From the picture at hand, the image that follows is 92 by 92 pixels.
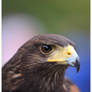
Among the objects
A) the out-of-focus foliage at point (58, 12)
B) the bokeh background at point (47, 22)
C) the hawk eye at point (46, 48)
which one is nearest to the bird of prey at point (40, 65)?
the hawk eye at point (46, 48)

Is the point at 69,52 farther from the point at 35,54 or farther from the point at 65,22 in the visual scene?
the point at 65,22

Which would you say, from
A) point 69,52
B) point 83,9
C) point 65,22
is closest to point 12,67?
point 69,52

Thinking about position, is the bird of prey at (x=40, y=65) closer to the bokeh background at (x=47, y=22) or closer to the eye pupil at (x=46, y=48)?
the eye pupil at (x=46, y=48)

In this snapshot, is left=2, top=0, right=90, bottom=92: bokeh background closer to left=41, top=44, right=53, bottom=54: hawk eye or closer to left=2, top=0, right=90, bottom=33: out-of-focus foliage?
left=2, top=0, right=90, bottom=33: out-of-focus foliage

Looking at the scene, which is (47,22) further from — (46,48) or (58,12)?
(46,48)

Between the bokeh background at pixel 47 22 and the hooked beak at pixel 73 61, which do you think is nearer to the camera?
the hooked beak at pixel 73 61

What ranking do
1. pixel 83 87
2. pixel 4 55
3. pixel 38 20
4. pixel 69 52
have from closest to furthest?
pixel 69 52 → pixel 4 55 → pixel 38 20 → pixel 83 87

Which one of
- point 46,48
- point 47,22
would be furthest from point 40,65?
point 47,22

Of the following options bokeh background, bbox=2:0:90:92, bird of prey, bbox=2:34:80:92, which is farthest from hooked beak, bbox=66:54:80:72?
bokeh background, bbox=2:0:90:92
